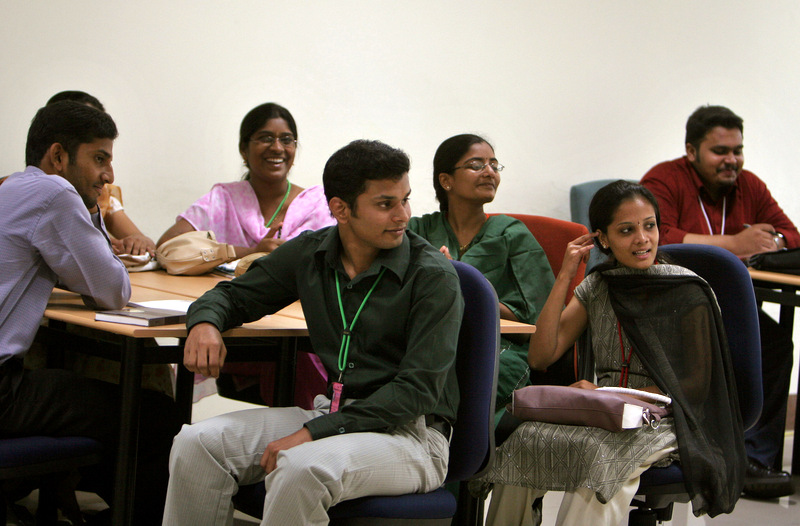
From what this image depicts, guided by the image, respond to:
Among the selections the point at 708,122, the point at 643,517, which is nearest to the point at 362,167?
the point at 643,517

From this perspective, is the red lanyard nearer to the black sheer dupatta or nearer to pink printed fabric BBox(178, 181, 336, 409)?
the black sheer dupatta

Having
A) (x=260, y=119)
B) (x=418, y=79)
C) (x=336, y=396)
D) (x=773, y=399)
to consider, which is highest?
(x=418, y=79)

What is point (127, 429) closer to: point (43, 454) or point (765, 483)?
point (43, 454)

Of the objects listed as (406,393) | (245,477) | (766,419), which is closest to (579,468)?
(406,393)

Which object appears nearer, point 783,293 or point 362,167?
point 362,167

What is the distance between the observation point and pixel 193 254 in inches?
121

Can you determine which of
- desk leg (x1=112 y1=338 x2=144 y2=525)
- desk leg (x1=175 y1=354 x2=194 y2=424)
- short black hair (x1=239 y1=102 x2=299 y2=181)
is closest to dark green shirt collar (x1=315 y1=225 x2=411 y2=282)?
desk leg (x1=112 y1=338 x2=144 y2=525)

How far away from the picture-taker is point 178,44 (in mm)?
3824

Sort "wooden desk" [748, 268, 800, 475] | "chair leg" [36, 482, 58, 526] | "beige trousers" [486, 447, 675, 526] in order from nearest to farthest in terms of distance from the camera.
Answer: "beige trousers" [486, 447, 675, 526] < "chair leg" [36, 482, 58, 526] < "wooden desk" [748, 268, 800, 475]

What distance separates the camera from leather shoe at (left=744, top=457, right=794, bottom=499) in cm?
341

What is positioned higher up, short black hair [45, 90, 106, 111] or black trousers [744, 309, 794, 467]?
short black hair [45, 90, 106, 111]

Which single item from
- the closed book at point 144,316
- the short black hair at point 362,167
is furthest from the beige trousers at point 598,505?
the closed book at point 144,316

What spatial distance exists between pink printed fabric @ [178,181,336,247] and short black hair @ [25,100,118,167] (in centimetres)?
128

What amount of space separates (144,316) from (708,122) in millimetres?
2958
